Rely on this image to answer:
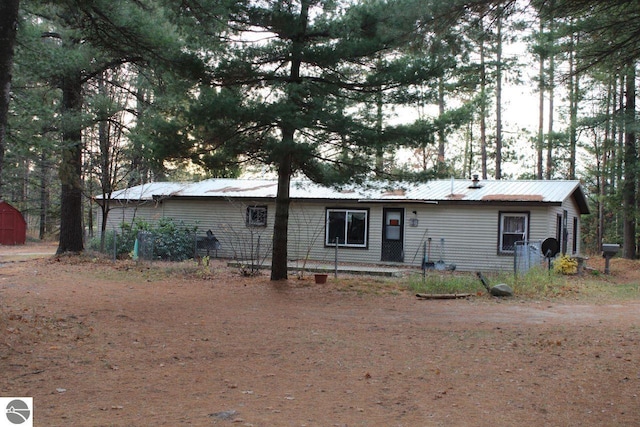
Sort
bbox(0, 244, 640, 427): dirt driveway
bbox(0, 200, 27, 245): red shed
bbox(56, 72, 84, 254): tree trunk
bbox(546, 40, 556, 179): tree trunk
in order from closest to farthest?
bbox(0, 244, 640, 427): dirt driveway
bbox(546, 40, 556, 179): tree trunk
bbox(56, 72, 84, 254): tree trunk
bbox(0, 200, 27, 245): red shed

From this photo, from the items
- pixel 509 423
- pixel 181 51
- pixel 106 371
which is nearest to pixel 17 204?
pixel 181 51

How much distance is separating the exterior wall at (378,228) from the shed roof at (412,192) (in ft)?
1.09

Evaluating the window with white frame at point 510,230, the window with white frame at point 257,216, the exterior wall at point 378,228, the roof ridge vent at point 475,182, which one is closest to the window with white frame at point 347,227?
the exterior wall at point 378,228

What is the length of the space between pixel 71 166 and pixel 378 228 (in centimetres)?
993

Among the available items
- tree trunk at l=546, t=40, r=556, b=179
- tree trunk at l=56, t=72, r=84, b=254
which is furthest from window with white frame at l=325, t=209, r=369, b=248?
tree trunk at l=56, t=72, r=84, b=254

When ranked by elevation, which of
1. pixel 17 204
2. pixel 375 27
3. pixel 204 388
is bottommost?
pixel 204 388

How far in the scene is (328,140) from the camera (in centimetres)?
1160

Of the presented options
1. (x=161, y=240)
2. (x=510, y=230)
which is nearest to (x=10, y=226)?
(x=161, y=240)

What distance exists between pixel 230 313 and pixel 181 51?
16.5 feet

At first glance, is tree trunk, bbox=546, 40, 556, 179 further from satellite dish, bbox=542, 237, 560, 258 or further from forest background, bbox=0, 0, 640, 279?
satellite dish, bbox=542, 237, 560, 258

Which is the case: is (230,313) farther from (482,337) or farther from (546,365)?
(546,365)

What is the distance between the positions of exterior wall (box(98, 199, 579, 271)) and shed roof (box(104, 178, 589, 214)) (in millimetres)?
332

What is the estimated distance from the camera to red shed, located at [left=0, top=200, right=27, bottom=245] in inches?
1102

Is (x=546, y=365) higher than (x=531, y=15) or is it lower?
lower
